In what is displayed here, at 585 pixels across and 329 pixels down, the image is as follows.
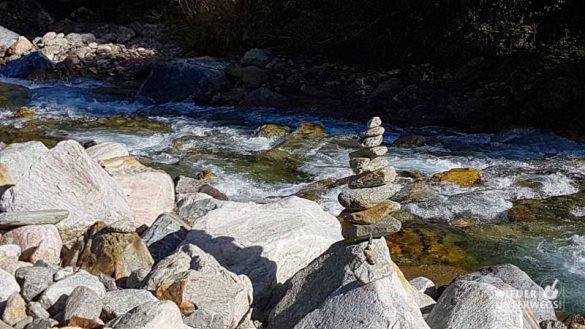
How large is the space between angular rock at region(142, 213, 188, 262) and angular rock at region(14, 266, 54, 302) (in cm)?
84

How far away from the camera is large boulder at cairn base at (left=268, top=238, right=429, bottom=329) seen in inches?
142

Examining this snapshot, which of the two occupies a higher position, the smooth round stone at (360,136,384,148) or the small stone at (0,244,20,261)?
the smooth round stone at (360,136,384,148)

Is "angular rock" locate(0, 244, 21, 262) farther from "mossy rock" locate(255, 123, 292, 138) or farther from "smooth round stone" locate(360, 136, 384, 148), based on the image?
"mossy rock" locate(255, 123, 292, 138)

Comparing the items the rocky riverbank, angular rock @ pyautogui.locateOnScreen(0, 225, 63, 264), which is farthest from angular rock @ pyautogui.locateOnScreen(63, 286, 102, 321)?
angular rock @ pyautogui.locateOnScreen(0, 225, 63, 264)

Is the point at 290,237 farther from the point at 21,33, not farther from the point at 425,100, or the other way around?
the point at 21,33

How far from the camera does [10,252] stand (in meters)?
4.76

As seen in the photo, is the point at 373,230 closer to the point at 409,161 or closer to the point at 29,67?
the point at 409,161

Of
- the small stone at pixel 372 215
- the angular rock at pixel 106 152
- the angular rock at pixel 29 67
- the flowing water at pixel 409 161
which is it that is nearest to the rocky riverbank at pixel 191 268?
the small stone at pixel 372 215

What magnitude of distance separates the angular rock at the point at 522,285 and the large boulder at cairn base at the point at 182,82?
26.2ft

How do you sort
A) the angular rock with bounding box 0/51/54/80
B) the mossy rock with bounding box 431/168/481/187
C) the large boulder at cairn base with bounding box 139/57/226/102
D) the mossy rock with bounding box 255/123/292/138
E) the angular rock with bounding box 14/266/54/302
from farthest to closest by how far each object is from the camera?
the angular rock with bounding box 0/51/54/80 → the large boulder at cairn base with bounding box 139/57/226/102 → the mossy rock with bounding box 255/123/292/138 → the mossy rock with bounding box 431/168/481/187 → the angular rock with bounding box 14/266/54/302

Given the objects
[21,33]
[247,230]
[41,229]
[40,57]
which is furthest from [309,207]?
[21,33]

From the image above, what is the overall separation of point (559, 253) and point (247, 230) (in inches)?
108

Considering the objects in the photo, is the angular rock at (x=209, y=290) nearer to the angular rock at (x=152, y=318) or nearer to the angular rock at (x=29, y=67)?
the angular rock at (x=152, y=318)

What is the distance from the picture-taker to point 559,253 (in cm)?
648
